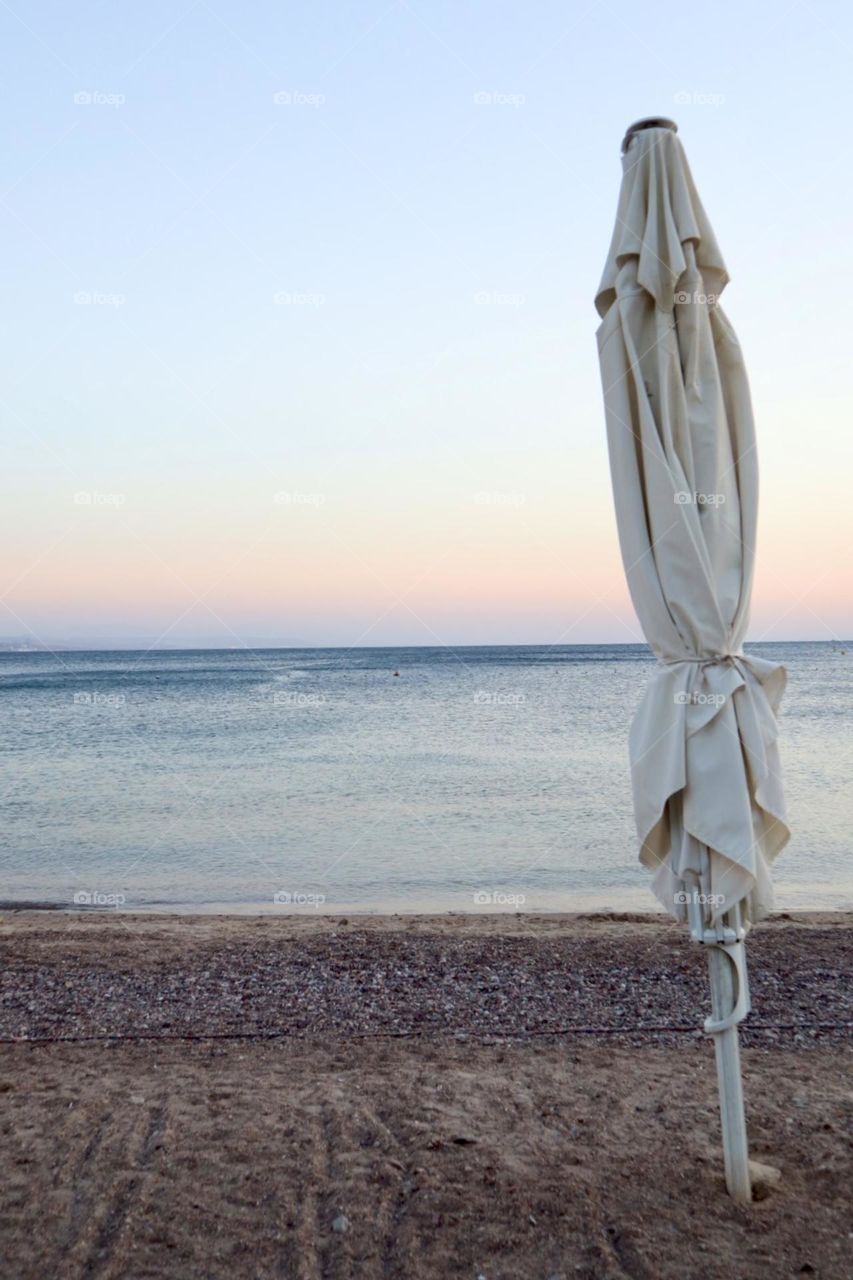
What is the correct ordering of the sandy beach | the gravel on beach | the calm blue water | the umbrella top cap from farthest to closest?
the calm blue water
the gravel on beach
the umbrella top cap
the sandy beach

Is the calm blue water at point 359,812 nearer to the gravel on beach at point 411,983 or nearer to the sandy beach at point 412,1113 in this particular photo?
the gravel on beach at point 411,983

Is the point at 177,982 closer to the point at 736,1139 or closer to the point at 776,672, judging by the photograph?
the point at 736,1139

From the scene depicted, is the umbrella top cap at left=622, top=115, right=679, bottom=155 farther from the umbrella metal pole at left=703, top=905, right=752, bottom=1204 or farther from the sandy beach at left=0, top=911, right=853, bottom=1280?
the sandy beach at left=0, top=911, right=853, bottom=1280

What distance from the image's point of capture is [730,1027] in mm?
3100

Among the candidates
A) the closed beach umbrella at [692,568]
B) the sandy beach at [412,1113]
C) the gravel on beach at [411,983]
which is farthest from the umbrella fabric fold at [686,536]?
the gravel on beach at [411,983]

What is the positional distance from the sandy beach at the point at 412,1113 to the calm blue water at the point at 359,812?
341 cm

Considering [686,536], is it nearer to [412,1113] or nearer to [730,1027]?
[730,1027]

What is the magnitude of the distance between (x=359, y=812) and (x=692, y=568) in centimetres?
1199

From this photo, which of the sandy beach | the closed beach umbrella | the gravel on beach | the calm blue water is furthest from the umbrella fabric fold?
the calm blue water

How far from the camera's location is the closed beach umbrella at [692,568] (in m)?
3.08

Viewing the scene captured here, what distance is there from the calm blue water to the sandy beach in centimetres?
341

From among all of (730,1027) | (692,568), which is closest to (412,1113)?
(730,1027)

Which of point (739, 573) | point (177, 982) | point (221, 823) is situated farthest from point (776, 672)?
point (221, 823)

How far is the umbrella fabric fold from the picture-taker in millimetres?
3074
